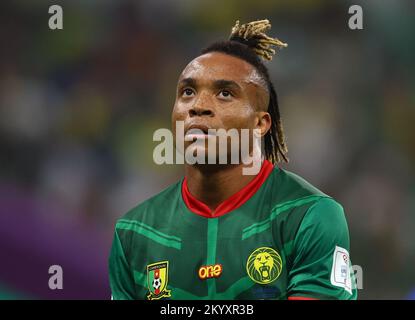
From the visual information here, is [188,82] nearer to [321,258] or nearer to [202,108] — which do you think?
[202,108]

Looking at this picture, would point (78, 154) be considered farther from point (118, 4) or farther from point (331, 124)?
point (331, 124)

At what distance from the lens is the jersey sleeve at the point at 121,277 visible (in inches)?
132

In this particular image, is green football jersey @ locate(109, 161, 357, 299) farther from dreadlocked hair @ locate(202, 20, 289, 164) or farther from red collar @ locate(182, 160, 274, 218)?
dreadlocked hair @ locate(202, 20, 289, 164)

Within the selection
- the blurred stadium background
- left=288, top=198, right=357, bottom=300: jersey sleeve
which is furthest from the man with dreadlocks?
the blurred stadium background

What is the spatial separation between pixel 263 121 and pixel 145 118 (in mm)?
2824

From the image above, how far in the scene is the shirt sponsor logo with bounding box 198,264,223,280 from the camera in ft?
10.2

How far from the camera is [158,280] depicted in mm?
3215

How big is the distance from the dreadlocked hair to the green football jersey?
346 millimetres

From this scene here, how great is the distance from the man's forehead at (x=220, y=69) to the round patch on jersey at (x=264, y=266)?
0.75 metres

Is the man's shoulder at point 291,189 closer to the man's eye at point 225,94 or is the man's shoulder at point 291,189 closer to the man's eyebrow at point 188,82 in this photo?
the man's eye at point 225,94

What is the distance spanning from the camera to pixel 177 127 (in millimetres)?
3234

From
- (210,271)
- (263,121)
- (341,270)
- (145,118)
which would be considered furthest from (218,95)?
(145,118)

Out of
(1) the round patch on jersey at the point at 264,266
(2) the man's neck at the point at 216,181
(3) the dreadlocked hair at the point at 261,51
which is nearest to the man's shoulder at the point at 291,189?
(2) the man's neck at the point at 216,181

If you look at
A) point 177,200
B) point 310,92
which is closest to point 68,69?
point 310,92
